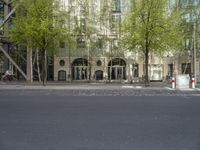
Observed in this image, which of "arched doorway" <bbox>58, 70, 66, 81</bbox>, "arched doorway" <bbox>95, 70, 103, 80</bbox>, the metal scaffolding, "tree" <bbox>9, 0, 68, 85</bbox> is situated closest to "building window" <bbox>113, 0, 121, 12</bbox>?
"arched doorway" <bbox>95, 70, 103, 80</bbox>

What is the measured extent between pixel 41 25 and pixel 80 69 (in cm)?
2635

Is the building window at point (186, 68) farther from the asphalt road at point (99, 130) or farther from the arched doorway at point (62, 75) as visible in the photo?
the asphalt road at point (99, 130)

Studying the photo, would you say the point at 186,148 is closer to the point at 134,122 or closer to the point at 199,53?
the point at 134,122

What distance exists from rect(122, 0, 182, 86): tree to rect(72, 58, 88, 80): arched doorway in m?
24.1

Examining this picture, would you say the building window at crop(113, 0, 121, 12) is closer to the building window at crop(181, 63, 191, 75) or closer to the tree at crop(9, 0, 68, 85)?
the building window at crop(181, 63, 191, 75)

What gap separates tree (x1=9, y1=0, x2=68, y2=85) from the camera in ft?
133

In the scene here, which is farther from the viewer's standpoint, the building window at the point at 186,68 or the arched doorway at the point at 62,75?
the arched doorway at the point at 62,75

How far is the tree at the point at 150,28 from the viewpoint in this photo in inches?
1566

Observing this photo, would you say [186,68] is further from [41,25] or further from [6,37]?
[41,25]

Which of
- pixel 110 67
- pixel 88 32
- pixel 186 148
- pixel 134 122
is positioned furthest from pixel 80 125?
pixel 110 67

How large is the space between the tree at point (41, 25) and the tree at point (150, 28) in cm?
712

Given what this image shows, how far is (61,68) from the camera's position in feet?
215

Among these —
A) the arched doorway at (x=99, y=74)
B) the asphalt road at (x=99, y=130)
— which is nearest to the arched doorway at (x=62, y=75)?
the arched doorway at (x=99, y=74)

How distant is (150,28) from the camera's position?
39.5 metres
